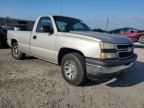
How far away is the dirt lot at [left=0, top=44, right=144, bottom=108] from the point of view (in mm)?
4184

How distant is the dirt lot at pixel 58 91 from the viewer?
165 inches

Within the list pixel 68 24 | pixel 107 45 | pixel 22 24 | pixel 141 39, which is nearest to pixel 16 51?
pixel 22 24

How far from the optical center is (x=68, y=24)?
249 inches

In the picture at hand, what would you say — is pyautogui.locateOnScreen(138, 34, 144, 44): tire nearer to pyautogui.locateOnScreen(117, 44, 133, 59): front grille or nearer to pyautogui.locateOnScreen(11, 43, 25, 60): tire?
pyautogui.locateOnScreen(11, 43, 25, 60): tire

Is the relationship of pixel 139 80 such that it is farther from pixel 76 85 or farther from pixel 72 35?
pixel 72 35

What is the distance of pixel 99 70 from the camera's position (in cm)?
461

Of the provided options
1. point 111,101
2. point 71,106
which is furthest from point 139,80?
point 71,106

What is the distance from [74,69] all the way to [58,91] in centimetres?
71

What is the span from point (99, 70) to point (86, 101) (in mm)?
755

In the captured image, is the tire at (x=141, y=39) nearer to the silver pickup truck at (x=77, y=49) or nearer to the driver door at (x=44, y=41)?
the silver pickup truck at (x=77, y=49)

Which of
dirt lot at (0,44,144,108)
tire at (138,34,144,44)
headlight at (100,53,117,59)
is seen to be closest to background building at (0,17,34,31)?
dirt lot at (0,44,144,108)

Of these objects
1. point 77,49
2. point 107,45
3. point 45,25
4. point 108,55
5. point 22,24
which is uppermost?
point 22,24

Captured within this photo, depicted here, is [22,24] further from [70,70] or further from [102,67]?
[102,67]

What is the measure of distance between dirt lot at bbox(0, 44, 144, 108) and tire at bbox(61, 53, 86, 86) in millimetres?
175
